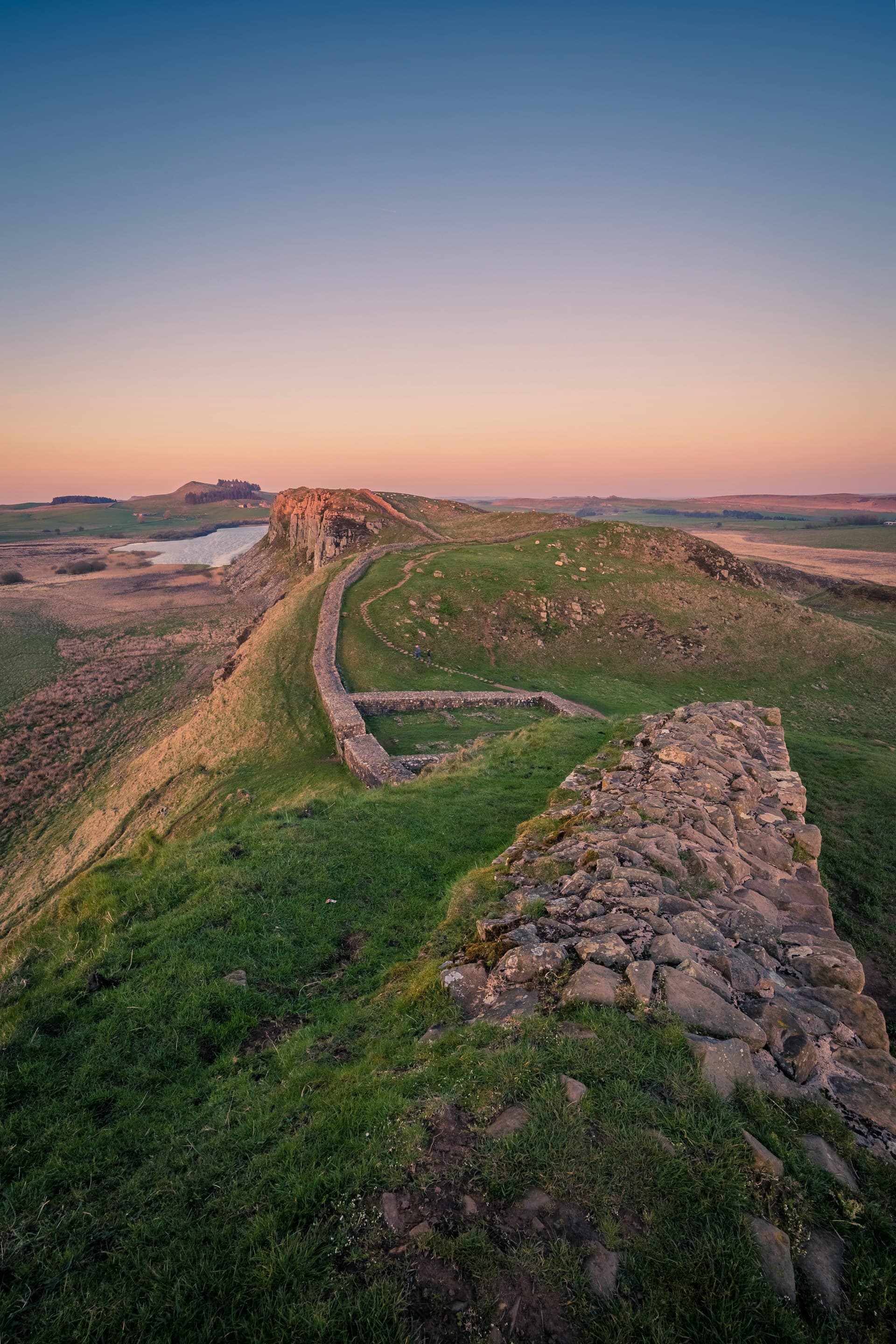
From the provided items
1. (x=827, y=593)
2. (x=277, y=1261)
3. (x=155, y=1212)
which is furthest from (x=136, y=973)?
(x=827, y=593)

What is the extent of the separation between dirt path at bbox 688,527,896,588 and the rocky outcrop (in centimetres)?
4543

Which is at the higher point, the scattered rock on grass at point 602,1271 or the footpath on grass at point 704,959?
the scattered rock on grass at point 602,1271

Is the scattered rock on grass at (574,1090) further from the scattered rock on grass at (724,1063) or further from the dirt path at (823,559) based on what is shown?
the dirt path at (823,559)

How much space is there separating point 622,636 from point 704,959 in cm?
3533

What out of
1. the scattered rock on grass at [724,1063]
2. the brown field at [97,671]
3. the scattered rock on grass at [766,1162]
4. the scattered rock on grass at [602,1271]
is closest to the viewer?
the scattered rock on grass at [602,1271]

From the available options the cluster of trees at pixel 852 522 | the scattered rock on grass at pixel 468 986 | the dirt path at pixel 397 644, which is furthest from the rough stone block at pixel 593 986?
the cluster of trees at pixel 852 522

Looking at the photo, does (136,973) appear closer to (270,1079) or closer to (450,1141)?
(270,1079)

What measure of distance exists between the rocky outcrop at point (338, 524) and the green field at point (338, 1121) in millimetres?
55141

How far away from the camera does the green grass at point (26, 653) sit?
45.0 metres

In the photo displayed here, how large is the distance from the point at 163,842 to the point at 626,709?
21864 mm

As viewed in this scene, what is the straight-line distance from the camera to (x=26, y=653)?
54.8 m

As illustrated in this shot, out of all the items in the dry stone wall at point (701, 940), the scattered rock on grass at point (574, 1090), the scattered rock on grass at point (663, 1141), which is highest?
the scattered rock on grass at point (663, 1141)

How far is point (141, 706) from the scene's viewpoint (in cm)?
4047

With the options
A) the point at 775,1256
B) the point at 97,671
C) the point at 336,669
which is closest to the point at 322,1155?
the point at 775,1256
